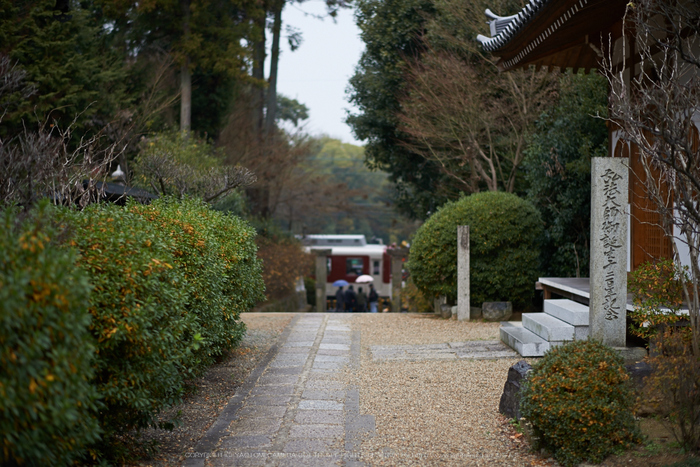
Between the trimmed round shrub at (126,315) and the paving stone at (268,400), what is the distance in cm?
146

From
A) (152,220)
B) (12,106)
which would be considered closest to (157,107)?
(12,106)

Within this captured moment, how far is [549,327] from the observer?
253 inches

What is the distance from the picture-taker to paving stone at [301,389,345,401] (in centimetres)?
533

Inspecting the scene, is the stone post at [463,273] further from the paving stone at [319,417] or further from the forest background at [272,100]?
the paving stone at [319,417]

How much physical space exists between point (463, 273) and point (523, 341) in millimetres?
2818

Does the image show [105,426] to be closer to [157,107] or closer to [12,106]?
[12,106]

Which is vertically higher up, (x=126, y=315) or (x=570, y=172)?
(x=570, y=172)

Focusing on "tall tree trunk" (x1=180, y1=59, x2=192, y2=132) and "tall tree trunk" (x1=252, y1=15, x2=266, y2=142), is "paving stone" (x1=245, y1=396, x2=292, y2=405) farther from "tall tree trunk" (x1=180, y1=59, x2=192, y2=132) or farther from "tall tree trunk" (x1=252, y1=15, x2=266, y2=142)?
"tall tree trunk" (x1=252, y1=15, x2=266, y2=142)

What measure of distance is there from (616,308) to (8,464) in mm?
5176

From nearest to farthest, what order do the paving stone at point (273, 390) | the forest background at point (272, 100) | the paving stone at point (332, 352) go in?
1. the paving stone at point (273, 390)
2. the paving stone at point (332, 352)
3. the forest background at point (272, 100)

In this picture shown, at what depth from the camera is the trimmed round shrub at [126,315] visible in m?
3.22

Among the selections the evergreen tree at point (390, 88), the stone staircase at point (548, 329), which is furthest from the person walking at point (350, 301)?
the stone staircase at point (548, 329)

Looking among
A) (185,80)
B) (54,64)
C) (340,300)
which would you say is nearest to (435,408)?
(54,64)

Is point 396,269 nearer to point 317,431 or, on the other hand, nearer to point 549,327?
point 549,327
